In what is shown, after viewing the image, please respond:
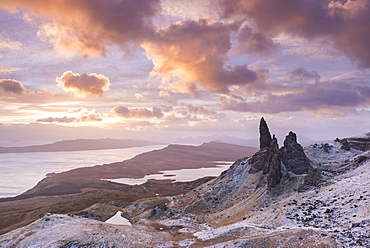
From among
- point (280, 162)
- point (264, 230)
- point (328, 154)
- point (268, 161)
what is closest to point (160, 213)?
point (268, 161)

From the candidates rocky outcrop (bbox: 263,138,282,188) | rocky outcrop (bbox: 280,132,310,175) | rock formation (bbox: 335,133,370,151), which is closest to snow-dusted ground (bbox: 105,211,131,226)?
rocky outcrop (bbox: 263,138,282,188)

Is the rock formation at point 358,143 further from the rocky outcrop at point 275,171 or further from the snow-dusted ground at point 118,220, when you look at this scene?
the snow-dusted ground at point 118,220

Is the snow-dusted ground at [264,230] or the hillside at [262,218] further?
the hillside at [262,218]

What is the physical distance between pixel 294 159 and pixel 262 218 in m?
37.8

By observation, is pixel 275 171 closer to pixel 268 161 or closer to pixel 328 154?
pixel 268 161

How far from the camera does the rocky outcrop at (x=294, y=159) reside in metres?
76.1

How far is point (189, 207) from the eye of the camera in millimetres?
87250

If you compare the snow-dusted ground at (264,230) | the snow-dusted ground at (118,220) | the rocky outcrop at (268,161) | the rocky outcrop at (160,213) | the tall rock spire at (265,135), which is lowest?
the snow-dusted ground at (118,220)

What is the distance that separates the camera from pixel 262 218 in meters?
49.0

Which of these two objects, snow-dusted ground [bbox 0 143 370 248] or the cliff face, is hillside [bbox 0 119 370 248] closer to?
snow-dusted ground [bbox 0 143 370 248]

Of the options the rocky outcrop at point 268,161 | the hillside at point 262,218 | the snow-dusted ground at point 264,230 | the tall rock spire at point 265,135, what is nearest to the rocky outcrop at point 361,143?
the hillside at point 262,218

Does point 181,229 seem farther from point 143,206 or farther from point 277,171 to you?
point 143,206

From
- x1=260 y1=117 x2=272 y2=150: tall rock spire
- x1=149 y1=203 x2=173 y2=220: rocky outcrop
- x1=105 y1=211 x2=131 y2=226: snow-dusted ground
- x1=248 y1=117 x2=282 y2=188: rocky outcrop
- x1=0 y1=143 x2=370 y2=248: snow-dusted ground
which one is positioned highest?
x1=260 y1=117 x2=272 y2=150: tall rock spire

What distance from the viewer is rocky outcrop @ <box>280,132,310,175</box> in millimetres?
76062
